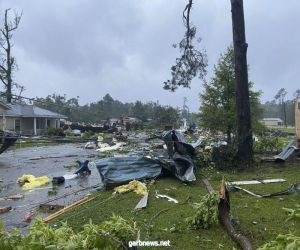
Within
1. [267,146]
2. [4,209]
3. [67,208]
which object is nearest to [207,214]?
[67,208]

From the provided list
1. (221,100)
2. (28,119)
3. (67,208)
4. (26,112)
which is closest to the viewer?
(67,208)

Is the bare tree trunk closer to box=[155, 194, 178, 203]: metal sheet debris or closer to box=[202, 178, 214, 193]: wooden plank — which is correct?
box=[202, 178, 214, 193]: wooden plank

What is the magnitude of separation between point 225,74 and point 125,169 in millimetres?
13628

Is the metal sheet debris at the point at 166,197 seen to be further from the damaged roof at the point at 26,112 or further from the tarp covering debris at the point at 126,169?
the damaged roof at the point at 26,112

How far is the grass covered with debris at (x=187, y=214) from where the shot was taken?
588cm

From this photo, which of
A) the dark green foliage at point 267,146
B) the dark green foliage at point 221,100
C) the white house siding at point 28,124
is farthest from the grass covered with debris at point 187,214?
the white house siding at point 28,124

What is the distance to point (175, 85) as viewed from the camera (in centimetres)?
2122

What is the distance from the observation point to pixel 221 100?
78.2 ft

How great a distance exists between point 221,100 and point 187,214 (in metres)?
17.2

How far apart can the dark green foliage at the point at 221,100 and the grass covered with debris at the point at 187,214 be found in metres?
10.8

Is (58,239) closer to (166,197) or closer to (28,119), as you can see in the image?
(166,197)

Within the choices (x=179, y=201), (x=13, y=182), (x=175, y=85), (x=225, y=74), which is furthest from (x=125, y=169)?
(x=225, y=74)

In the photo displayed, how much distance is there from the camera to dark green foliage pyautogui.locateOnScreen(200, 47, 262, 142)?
74.7 ft

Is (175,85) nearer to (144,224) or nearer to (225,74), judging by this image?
(225,74)
